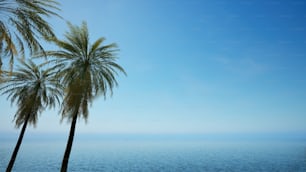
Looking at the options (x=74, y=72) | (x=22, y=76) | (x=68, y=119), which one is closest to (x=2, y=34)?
(x=74, y=72)

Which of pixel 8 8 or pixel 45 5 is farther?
pixel 45 5

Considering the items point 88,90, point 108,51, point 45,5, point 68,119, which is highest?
point 108,51

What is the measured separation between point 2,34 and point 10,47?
77 cm

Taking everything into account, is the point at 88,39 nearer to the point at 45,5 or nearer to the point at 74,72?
the point at 74,72

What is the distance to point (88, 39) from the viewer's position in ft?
51.4

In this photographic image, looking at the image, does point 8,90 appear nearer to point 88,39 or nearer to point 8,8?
point 88,39

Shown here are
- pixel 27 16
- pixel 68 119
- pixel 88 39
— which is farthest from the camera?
pixel 88 39

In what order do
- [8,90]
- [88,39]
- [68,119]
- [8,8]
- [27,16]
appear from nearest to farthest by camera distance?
[8,8] < [27,16] < [68,119] < [88,39] < [8,90]

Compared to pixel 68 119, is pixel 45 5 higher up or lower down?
higher up

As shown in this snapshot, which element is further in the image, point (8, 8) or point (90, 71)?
point (90, 71)

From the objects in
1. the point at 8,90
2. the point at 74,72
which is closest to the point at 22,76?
the point at 8,90

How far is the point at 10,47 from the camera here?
8.98 metres

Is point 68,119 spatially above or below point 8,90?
below

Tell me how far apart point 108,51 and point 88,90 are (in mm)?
3869
